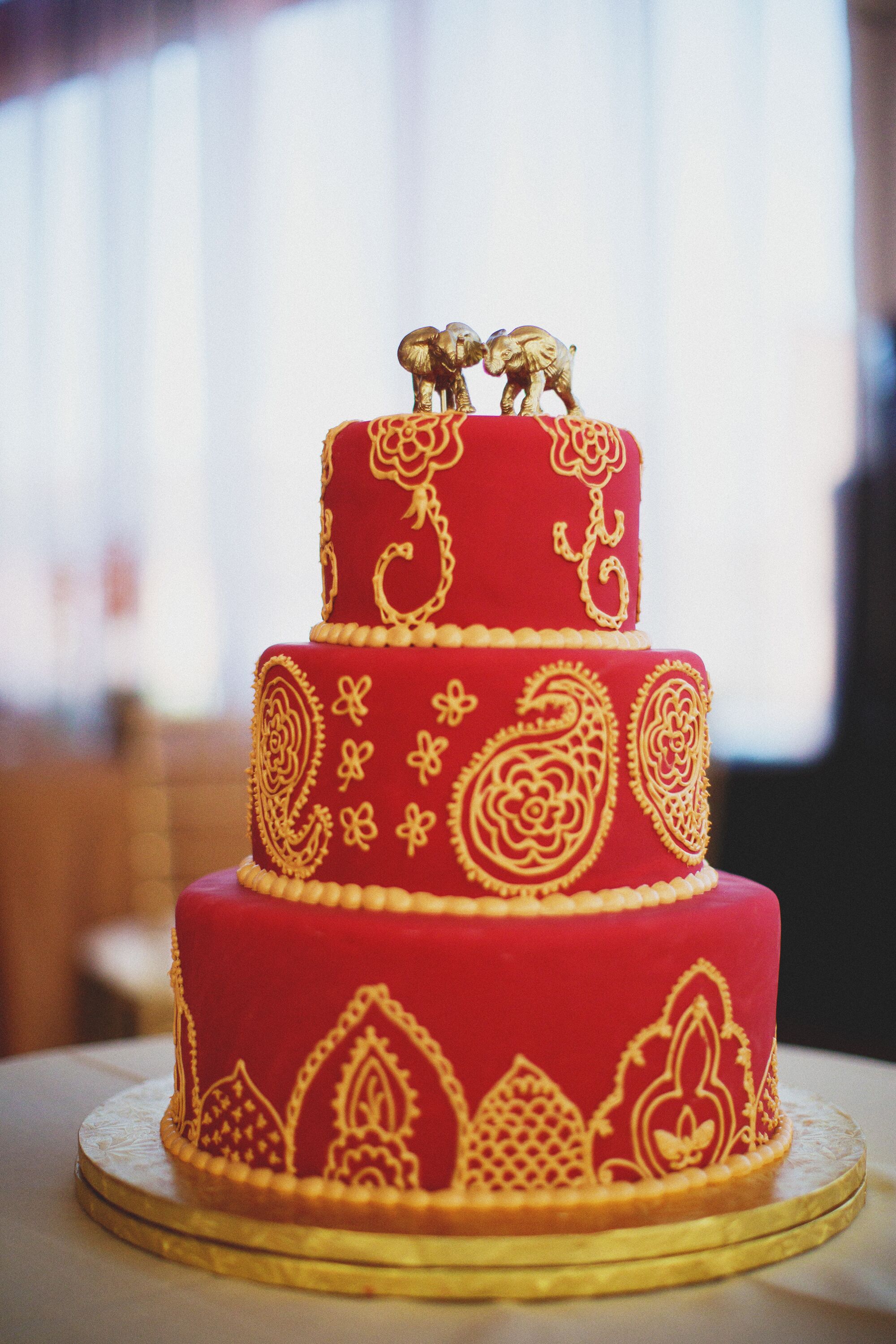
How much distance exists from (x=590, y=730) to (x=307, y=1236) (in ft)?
1.81

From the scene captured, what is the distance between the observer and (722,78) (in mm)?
3486

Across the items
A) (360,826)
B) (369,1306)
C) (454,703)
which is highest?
(454,703)

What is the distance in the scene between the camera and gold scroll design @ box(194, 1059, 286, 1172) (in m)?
1.35

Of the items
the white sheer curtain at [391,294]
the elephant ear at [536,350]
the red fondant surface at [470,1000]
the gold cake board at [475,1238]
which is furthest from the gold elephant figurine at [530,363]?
the white sheer curtain at [391,294]

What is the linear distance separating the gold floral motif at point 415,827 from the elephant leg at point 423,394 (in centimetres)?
48

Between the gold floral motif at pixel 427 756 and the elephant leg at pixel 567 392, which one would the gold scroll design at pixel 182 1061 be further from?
the elephant leg at pixel 567 392

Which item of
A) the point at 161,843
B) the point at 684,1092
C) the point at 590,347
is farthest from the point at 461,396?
the point at 161,843

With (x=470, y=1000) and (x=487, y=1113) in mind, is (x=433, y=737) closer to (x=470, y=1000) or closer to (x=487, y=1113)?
(x=470, y=1000)

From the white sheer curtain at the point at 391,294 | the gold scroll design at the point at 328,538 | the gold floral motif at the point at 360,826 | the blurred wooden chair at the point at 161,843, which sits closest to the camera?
the gold floral motif at the point at 360,826

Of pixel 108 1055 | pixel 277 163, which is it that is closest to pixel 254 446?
pixel 277 163

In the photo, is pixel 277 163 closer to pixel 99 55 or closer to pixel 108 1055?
pixel 99 55

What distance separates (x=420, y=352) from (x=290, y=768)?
19.9 inches

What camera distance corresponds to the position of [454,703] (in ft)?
4.46

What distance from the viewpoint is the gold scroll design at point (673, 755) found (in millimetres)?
1426
